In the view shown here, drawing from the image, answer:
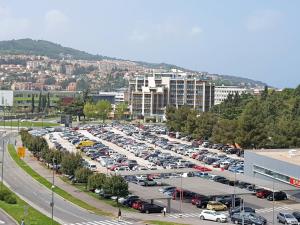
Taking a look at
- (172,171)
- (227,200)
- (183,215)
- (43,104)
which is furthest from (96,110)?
(183,215)

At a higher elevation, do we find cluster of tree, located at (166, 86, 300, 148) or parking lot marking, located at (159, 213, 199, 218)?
cluster of tree, located at (166, 86, 300, 148)

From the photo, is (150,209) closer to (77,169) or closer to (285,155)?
(77,169)

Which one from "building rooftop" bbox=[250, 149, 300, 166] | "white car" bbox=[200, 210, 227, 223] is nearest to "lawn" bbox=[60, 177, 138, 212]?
"white car" bbox=[200, 210, 227, 223]

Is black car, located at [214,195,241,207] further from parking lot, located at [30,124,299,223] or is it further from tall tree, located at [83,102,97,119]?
tall tree, located at [83,102,97,119]

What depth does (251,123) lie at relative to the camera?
70.8 metres

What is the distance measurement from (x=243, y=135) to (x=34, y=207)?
116 ft

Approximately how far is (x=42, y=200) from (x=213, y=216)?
1359cm

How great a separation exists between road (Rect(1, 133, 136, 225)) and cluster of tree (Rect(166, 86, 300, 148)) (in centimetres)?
2707

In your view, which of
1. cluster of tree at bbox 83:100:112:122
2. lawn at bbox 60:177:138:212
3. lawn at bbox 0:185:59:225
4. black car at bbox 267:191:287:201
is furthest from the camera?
cluster of tree at bbox 83:100:112:122

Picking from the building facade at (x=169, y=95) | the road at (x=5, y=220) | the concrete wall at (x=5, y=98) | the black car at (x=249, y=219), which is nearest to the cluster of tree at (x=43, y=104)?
the concrete wall at (x=5, y=98)

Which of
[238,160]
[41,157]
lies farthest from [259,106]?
[41,157]

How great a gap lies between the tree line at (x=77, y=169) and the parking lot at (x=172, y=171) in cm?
160

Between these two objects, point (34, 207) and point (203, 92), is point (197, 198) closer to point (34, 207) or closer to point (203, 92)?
point (34, 207)

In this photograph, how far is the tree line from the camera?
41.5 meters
